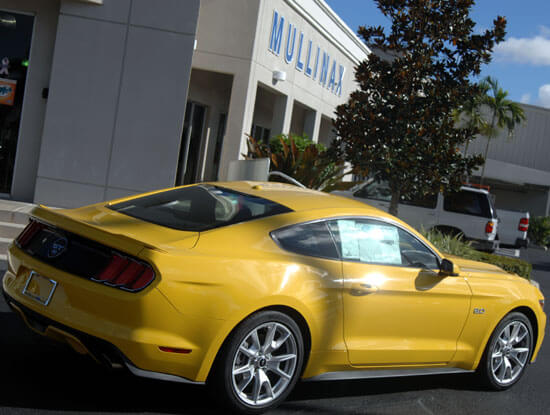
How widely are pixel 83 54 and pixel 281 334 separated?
902cm

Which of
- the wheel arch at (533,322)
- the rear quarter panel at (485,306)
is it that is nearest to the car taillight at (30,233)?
the rear quarter panel at (485,306)

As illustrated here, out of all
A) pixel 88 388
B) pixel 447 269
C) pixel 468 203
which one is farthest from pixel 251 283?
pixel 468 203

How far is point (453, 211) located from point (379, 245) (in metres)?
12.5

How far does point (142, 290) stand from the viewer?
12.7 ft

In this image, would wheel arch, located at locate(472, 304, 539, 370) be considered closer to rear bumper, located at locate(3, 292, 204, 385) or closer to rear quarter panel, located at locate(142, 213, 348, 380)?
rear quarter panel, located at locate(142, 213, 348, 380)

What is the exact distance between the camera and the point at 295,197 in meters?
5.17

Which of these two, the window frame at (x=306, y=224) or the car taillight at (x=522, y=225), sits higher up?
the window frame at (x=306, y=224)

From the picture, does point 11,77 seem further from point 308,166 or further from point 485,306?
→ point 485,306

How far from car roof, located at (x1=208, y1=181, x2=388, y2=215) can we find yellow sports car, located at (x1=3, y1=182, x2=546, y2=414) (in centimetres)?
2

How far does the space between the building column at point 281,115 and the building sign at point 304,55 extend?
1.03 m

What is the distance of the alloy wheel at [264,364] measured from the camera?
168 inches

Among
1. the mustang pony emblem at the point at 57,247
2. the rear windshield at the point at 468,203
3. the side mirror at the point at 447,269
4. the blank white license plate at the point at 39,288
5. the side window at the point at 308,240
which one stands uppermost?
the rear windshield at the point at 468,203

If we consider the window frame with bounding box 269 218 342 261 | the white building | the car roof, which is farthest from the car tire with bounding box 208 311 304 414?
the white building

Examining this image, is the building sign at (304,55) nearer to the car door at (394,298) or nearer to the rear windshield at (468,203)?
the rear windshield at (468,203)
